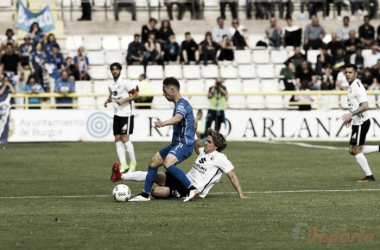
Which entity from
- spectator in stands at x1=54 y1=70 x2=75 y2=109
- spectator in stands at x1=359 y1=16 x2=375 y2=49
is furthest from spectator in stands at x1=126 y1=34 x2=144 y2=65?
spectator in stands at x1=359 y1=16 x2=375 y2=49

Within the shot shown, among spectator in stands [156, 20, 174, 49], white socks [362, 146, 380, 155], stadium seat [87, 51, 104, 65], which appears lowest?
white socks [362, 146, 380, 155]

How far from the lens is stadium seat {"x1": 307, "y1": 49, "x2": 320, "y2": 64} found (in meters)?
33.5

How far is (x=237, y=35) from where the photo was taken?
3328 centimetres

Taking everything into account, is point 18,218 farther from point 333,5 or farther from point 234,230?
point 333,5

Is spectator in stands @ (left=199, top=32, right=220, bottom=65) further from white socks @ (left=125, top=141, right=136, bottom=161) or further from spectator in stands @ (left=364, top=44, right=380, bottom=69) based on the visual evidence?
white socks @ (left=125, top=141, right=136, bottom=161)

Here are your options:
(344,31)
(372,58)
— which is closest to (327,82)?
(372,58)

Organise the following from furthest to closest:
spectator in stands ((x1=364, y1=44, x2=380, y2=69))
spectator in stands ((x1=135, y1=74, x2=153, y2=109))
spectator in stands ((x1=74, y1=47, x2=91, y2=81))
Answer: spectator in stands ((x1=364, y1=44, x2=380, y2=69)), spectator in stands ((x1=74, y1=47, x2=91, y2=81)), spectator in stands ((x1=135, y1=74, x2=153, y2=109))

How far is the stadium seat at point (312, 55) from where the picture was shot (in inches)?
1319

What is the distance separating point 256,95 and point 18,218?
20347 mm

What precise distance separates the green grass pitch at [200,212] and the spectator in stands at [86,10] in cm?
1478

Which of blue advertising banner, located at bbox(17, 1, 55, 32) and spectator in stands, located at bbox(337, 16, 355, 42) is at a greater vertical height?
blue advertising banner, located at bbox(17, 1, 55, 32)

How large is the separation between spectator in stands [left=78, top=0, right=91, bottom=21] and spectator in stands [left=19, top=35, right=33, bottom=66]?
401cm

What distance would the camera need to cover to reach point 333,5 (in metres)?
36.8

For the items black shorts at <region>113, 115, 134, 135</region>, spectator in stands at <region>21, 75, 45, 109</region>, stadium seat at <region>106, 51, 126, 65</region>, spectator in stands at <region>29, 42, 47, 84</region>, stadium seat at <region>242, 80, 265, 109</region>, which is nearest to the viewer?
black shorts at <region>113, 115, 134, 135</region>
